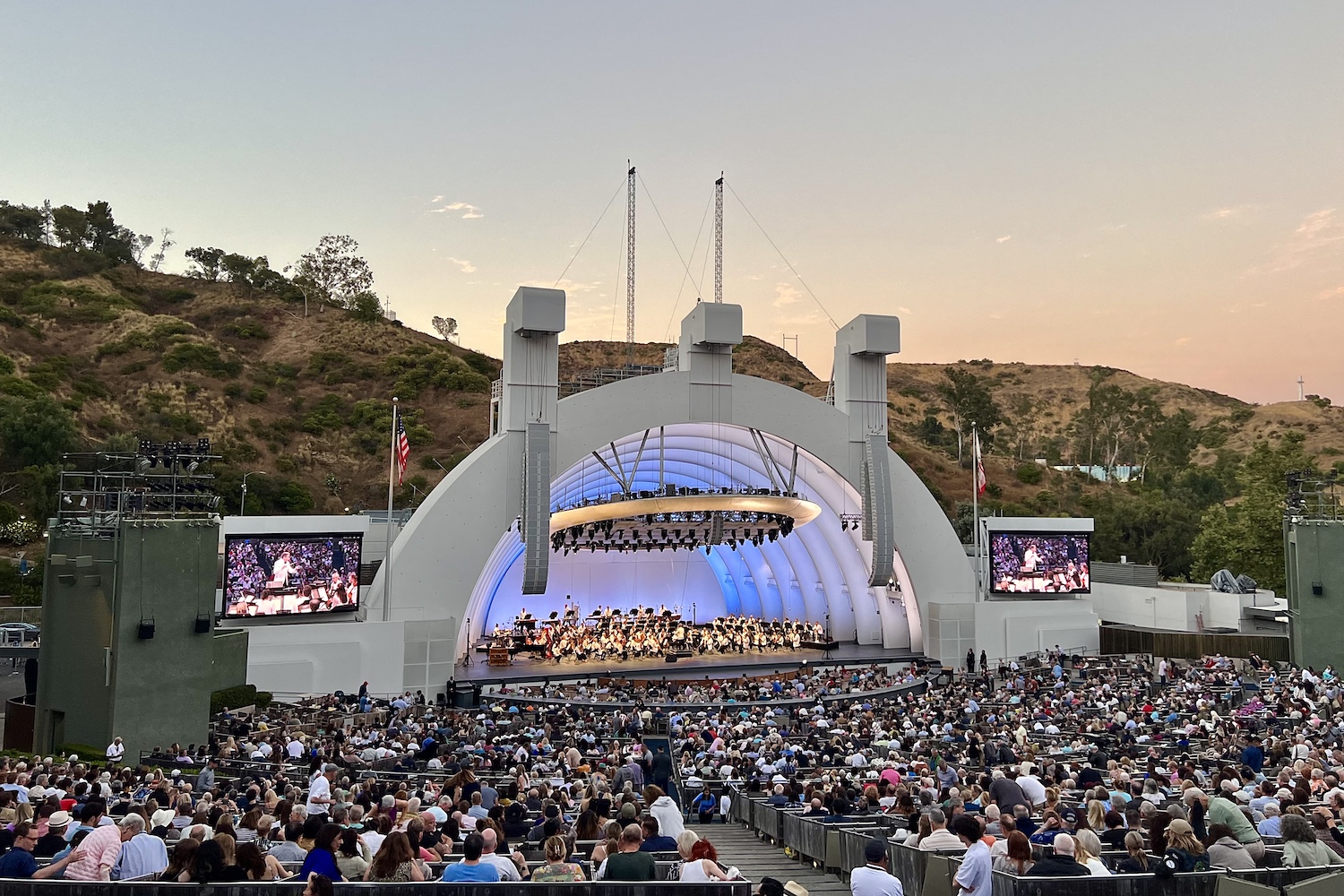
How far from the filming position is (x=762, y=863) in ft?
33.9

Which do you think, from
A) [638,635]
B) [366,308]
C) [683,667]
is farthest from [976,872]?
[366,308]

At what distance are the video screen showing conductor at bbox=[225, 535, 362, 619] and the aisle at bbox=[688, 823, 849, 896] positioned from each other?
17017mm

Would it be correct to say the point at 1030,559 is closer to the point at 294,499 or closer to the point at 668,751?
the point at 668,751

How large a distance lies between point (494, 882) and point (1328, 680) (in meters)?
22.4

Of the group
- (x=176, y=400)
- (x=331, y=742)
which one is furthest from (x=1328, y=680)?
(x=176, y=400)

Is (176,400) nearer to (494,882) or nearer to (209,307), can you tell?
(209,307)

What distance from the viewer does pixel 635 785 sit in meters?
12.9

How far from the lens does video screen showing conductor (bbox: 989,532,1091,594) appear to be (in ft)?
112

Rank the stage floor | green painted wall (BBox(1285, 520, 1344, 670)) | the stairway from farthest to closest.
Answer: the stage floor < green painted wall (BBox(1285, 520, 1344, 670)) < the stairway

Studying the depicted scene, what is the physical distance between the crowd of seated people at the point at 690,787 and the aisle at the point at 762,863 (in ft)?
1.84

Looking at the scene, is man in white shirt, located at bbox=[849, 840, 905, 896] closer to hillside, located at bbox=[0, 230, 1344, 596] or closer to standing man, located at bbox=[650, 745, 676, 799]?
standing man, located at bbox=[650, 745, 676, 799]

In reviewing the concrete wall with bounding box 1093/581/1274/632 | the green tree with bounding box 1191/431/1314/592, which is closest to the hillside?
the green tree with bounding box 1191/431/1314/592

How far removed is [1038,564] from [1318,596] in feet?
27.9

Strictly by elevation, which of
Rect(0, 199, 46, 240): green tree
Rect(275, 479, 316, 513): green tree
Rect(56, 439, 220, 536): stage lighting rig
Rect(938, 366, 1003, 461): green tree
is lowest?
Rect(56, 439, 220, 536): stage lighting rig
